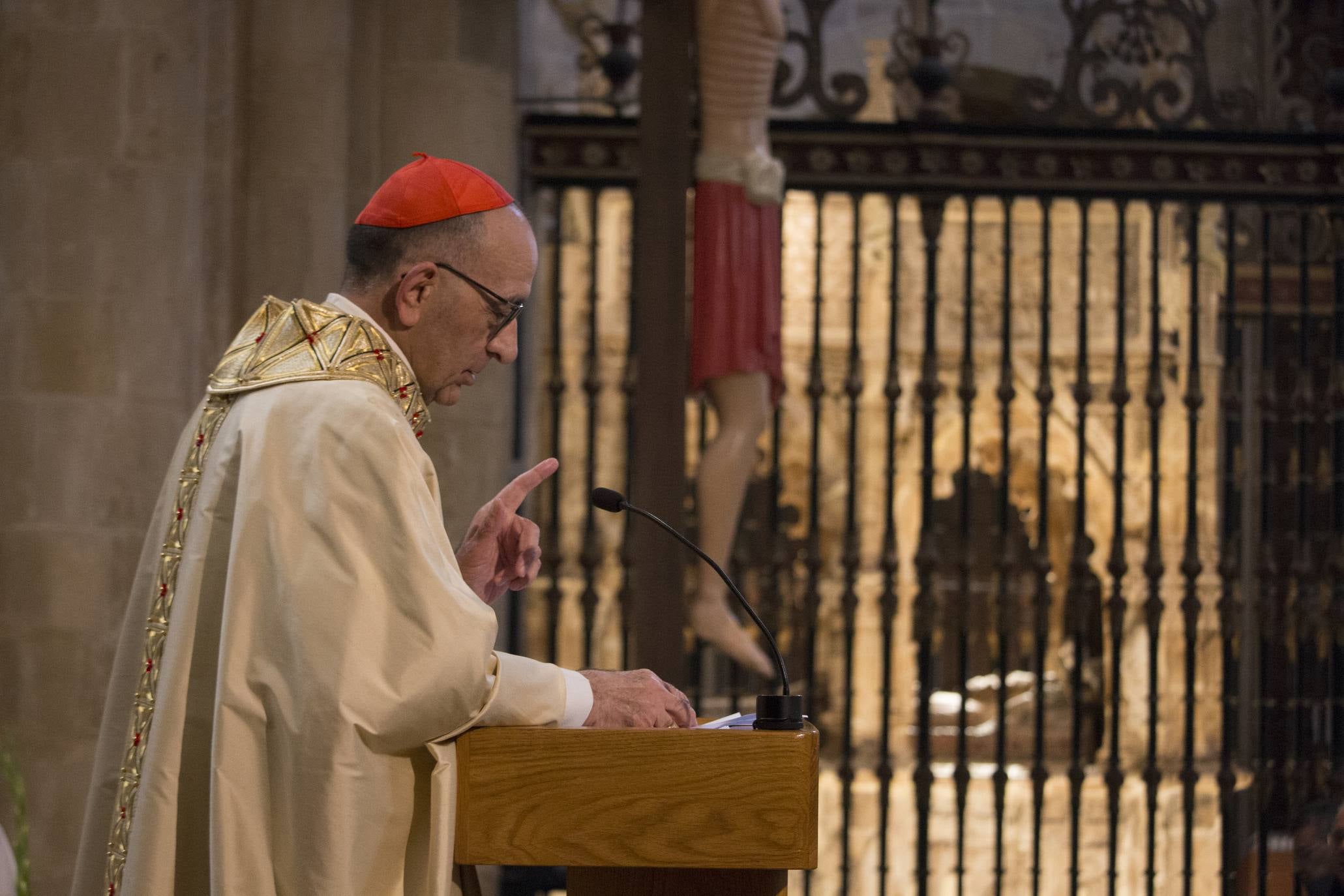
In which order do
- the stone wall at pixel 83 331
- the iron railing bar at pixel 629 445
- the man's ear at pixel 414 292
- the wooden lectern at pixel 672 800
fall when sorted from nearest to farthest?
the wooden lectern at pixel 672 800 < the man's ear at pixel 414 292 < the stone wall at pixel 83 331 < the iron railing bar at pixel 629 445

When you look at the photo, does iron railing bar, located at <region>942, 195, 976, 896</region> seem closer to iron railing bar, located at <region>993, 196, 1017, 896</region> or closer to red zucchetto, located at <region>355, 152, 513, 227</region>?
iron railing bar, located at <region>993, 196, 1017, 896</region>

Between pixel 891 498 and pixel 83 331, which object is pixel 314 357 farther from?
pixel 891 498

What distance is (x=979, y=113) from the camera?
33.2 ft

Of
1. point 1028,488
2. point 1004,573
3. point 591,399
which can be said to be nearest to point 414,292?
point 591,399

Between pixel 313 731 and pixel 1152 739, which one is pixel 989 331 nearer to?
pixel 1152 739

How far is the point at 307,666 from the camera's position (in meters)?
1.87

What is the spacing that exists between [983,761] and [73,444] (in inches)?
207

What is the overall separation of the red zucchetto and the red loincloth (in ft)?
10.1

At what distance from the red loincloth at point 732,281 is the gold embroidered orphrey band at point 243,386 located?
3.14 meters

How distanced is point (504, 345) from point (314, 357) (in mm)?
287

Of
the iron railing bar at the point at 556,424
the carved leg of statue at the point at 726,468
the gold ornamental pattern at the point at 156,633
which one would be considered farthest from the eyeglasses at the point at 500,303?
the iron railing bar at the point at 556,424

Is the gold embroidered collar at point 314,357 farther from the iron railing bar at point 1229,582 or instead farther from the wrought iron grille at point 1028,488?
the iron railing bar at point 1229,582

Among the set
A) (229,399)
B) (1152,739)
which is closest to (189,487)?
(229,399)

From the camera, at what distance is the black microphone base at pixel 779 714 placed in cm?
196
